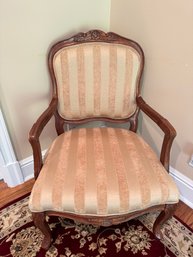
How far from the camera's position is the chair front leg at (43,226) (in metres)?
0.99

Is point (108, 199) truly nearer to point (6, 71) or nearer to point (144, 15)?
point (6, 71)

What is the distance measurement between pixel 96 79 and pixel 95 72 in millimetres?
38

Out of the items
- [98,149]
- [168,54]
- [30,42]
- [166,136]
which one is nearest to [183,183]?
[166,136]

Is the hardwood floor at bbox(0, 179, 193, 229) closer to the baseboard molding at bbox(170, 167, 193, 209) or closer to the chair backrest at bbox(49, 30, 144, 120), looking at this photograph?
the baseboard molding at bbox(170, 167, 193, 209)

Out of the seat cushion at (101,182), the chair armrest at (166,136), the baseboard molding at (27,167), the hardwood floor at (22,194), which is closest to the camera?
the seat cushion at (101,182)

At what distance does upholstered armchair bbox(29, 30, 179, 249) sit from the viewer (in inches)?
36.6

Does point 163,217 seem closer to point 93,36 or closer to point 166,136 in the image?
point 166,136

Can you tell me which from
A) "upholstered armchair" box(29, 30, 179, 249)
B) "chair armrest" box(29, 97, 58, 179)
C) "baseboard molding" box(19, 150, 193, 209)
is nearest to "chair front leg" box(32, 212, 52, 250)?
"upholstered armchair" box(29, 30, 179, 249)

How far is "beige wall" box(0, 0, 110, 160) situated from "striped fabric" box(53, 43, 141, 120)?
156 millimetres

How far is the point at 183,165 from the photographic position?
1389 millimetres

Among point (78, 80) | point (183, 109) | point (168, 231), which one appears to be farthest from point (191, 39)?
point (168, 231)

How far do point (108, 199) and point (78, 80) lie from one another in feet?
2.12

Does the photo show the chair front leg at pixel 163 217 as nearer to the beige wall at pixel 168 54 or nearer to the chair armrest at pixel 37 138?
the beige wall at pixel 168 54

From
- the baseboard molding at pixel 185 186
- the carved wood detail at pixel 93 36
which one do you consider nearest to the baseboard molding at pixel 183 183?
the baseboard molding at pixel 185 186
